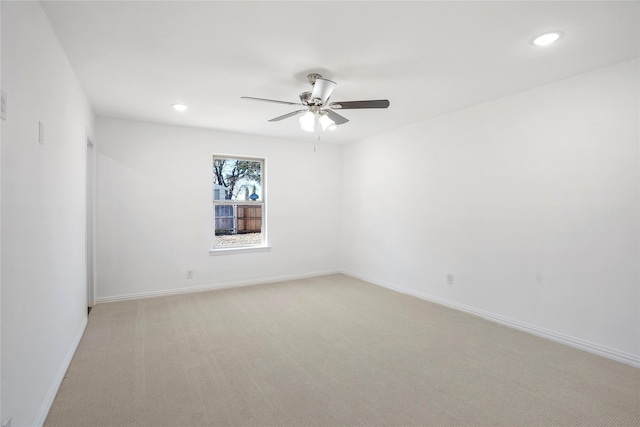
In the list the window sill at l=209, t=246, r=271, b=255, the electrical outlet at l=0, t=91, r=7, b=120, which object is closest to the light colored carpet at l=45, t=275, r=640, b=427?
the window sill at l=209, t=246, r=271, b=255

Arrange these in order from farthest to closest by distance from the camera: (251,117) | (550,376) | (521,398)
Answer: (251,117)
(550,376)
(521,398)

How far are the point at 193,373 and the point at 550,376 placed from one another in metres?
2.63

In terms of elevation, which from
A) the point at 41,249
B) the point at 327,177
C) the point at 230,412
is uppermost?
the point at 327,177

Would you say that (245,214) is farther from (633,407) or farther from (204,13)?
(633,407)

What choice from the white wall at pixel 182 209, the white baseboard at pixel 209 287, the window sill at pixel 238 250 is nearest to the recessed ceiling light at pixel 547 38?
the white wall at pixel 182 209

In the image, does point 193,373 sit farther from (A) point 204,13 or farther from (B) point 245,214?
(B) point 245,214

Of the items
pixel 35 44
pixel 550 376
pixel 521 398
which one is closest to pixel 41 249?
pixel 35 44

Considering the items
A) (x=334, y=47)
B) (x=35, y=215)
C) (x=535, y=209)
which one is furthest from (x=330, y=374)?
(x=535, y=209)

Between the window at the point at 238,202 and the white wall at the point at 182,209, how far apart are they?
6.3 inches

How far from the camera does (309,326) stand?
11.0 feet

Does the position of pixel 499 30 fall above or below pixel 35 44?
above

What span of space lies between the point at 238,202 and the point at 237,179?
0.37 metres

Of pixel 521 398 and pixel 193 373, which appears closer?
pixel 521 398

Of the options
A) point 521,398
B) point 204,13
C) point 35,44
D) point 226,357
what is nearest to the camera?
point 35,44
